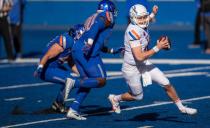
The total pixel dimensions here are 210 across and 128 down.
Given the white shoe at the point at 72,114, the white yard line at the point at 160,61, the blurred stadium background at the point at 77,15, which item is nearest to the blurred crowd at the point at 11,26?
the white yard line at the point at 160,61

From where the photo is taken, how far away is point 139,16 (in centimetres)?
1049

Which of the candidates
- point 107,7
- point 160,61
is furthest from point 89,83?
point 160,61

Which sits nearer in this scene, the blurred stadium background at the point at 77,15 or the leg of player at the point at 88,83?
the leg of player at the point at 88,83

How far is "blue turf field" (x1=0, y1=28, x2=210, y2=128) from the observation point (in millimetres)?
10555

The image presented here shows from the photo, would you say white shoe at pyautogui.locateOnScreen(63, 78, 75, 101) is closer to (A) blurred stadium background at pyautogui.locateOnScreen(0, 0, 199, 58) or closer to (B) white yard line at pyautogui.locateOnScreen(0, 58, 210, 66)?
(B) white yard line at pyautogui.locateOnScreen(0, 58, 210, 66)

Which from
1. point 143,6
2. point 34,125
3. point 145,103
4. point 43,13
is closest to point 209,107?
point 145,103

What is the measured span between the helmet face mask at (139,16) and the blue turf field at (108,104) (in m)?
1.33

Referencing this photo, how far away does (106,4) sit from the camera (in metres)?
10.9

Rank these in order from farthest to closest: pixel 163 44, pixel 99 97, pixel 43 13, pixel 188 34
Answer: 1. pixel 43 13
2. pixel 188 34
3. pixel 99 97
4. pixel 163 44

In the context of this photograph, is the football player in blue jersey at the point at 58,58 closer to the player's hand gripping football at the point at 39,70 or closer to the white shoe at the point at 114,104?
the player's hand gripping football at the point at 39,70

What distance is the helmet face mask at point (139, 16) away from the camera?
1050cm

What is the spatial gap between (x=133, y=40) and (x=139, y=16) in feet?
1.24

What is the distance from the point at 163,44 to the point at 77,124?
5.14ft

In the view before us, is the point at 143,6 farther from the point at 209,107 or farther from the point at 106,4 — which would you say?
the point at 209,107
